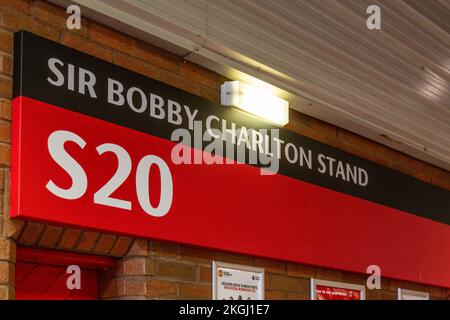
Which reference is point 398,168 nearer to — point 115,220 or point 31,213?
point 115,220

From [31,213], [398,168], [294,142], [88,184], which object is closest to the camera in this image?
[31,213]

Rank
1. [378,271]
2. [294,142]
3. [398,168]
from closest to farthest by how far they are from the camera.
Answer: [294,142] < [378,271] < [398,168]

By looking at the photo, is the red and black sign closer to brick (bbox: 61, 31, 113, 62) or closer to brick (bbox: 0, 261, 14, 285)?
brick (bbox: 61, 31, 113, 62)

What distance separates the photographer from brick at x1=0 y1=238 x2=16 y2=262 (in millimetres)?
2770

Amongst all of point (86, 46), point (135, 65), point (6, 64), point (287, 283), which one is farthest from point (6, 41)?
point (287, 283)

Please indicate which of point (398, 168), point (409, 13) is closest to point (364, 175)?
point (398, 168)

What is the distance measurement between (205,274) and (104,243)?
0.59 metres

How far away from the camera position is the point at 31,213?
2.80 meters

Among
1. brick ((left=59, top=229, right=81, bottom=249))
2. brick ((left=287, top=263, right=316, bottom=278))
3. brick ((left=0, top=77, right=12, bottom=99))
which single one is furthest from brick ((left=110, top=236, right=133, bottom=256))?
brick ((left=287, top=263, right=316, bottom=278))

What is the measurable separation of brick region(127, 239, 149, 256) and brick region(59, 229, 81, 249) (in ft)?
0.97

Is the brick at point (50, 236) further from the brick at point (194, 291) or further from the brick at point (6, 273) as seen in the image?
the brick at point (194, 291)

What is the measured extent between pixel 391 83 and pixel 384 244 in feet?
3.35

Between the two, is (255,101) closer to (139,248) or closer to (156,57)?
(156,57)

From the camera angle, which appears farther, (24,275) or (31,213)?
(24,275)
